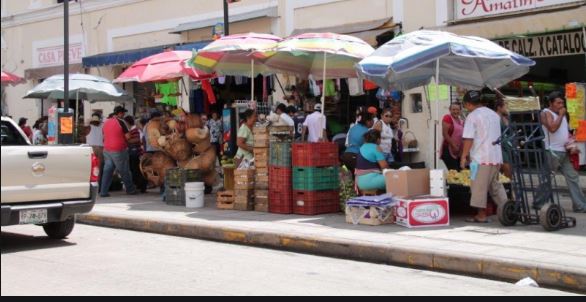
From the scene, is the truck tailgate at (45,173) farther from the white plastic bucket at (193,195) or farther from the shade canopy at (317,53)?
the shade canopy at (317,53)

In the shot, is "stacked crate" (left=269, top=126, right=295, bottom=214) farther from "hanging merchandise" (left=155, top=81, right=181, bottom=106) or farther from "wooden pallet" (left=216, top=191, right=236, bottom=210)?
"hanging merchandise" (left=155, top=81, right=181, bottom=106)

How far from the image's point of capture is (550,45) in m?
13.1

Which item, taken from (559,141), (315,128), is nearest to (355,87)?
(315,128)

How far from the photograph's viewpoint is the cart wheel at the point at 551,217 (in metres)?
9.13

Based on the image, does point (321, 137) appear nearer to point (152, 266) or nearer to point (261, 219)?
point (261, 219)

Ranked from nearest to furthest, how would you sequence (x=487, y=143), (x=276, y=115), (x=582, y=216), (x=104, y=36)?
(x=487, y=143), (x=582, y=216), (x=276, y=115), (x=104, y=36)

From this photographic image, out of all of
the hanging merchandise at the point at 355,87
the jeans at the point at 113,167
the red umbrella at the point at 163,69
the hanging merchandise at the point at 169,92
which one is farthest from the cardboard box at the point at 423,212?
the hanging merchandise at the point at 169,92

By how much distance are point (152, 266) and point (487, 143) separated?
15.9 feet

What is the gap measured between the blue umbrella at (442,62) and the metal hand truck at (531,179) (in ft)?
4.14

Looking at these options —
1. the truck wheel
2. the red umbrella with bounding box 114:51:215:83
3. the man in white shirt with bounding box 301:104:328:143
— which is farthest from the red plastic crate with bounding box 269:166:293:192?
the red umbrella with bounding box 114:51:215:83

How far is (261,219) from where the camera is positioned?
36.5 ft

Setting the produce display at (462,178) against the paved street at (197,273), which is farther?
the produce display at (462,178)

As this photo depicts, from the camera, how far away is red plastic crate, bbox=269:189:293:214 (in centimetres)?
1163
